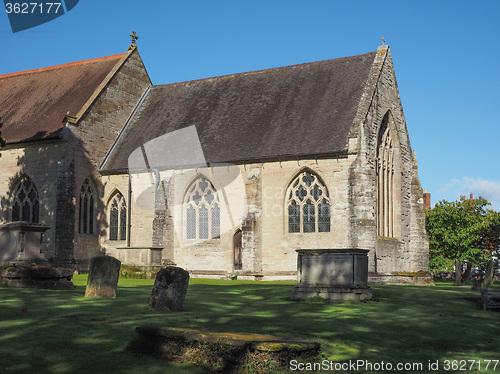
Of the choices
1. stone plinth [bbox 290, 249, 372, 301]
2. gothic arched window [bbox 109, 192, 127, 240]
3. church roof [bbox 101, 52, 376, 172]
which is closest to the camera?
stone plinth [bbox 290, 249, 372, 301]

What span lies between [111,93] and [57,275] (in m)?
18.3

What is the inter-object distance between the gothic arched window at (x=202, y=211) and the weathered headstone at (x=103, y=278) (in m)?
16.1

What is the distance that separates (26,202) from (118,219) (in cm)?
509

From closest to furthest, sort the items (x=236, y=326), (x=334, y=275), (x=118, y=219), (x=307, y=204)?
1. (x=236, y=326)
2. (x=334, y=275)
3. (x=307, y=204)
4. (x=118, y=219)

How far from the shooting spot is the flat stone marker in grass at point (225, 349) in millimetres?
7680

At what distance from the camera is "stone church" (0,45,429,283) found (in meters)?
28.3

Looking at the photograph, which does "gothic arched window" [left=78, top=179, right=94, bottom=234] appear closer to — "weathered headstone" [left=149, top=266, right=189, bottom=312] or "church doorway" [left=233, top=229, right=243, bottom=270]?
"church doorway" [left=233, top=229, right=243, bottom=270]

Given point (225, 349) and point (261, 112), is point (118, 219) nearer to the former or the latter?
point (261, 112)

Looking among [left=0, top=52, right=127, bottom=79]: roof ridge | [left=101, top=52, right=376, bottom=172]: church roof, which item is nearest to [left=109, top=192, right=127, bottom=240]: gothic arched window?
[left=101, top=52, right=376, bottom=172]: church roof

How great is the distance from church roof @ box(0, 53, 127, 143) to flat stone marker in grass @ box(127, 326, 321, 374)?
80.4 feet

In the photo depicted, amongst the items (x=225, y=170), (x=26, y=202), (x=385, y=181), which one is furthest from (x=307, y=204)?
(x=26, y=202)

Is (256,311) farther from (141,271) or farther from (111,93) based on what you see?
(111,93)

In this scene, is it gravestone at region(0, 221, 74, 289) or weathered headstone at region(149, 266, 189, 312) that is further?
gravestone at region(0, 221, 74, 289)

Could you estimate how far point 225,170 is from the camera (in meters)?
30.3
